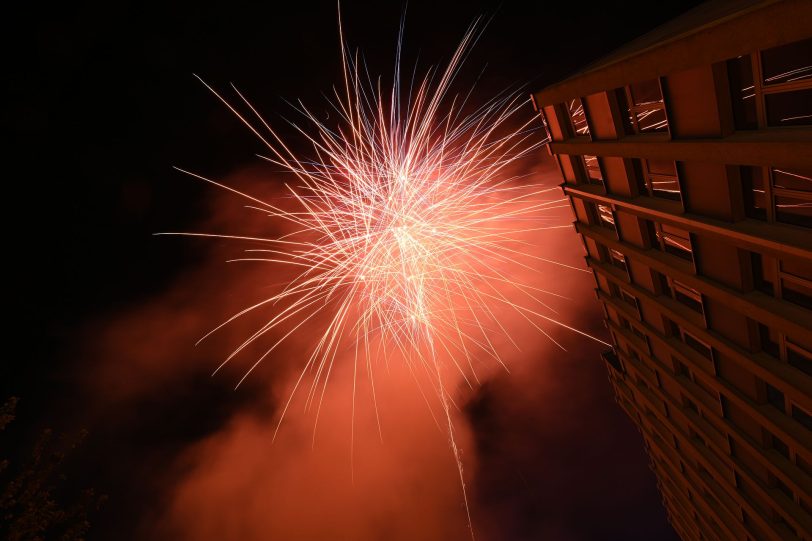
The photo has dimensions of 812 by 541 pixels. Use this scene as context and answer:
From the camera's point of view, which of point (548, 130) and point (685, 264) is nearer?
point (685, 264)

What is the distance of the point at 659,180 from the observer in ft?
29.1

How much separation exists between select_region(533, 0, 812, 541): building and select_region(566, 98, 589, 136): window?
4 cm

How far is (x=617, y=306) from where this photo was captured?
1412cm

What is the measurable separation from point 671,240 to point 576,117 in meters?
4.62

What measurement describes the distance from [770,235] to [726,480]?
35.6 feet

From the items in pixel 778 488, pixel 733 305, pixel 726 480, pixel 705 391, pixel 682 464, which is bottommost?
pixel 682 464

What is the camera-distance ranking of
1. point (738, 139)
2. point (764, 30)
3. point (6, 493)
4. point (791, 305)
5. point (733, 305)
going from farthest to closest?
point (6, 493)
point (733, 305)
point (791, 305)
point (738, 139)
point (764, 30)

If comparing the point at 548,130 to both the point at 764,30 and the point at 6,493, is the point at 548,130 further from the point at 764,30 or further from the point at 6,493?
the point at 6,493

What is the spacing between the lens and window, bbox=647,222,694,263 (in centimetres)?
902

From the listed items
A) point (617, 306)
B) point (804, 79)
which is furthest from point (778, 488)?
point (804, 79)

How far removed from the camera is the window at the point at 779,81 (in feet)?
17.7

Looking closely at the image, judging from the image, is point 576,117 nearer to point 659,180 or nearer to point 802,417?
point 659,180

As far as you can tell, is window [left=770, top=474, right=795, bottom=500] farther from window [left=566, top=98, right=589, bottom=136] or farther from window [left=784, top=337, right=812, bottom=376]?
window [left=566, top=98, right=589, bottom=136]

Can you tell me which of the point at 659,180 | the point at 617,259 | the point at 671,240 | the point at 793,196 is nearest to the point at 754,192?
the point at 793,196
